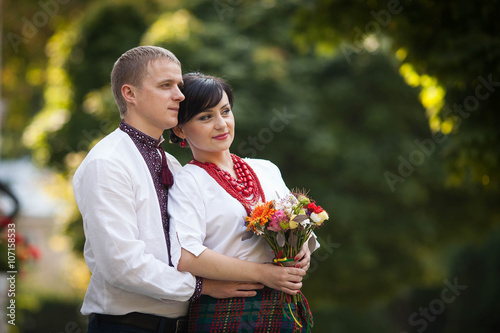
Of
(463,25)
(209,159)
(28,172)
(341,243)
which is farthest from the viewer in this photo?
(28,172)

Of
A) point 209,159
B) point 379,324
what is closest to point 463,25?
point 209,159

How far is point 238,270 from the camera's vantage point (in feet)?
9.62

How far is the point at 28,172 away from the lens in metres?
22.9

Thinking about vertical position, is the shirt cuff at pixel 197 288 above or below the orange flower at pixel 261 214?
below

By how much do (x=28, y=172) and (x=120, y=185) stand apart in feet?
70.7

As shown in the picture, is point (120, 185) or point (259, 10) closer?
point (120, 185)

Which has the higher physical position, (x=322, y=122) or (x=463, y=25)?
(x=463, y=25)

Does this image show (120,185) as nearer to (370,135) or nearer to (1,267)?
(1,267)

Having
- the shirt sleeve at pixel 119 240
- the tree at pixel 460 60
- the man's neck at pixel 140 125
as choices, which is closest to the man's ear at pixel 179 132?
the man's neck at pixel 140 125

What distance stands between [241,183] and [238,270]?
0.51m

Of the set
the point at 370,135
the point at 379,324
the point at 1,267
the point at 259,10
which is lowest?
the point at 379,324

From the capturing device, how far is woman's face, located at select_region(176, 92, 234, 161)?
124 inches

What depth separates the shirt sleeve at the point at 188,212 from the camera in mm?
2873

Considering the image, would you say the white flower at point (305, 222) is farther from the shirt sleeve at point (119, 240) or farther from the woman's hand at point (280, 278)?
the shirt sleeve at point (119, 240)
